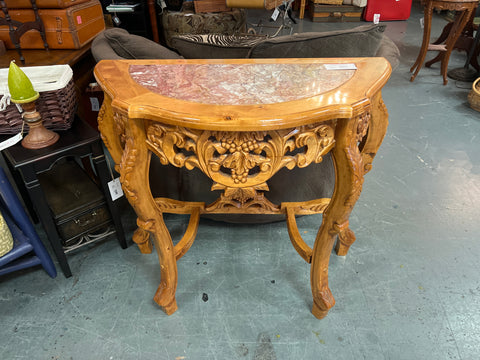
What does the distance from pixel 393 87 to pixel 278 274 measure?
2.64m

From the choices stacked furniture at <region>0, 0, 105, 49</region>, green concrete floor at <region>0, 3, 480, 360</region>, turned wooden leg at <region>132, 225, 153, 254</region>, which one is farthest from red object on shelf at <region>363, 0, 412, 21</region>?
turned wooden leg at <region>132, 225, 153, 254</region>

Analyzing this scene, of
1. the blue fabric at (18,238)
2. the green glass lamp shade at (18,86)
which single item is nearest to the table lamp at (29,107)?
the green glass lamp shade at (18,86)

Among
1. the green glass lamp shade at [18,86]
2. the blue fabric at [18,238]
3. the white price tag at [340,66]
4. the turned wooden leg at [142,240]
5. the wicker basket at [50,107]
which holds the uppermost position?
the white price tag at [340,66]

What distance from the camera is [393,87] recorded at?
3.34 meters

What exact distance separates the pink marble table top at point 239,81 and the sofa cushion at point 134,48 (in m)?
0.23

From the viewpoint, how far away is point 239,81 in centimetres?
109

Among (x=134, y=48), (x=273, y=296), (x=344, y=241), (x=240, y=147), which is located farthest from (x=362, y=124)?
(x=134, y=48)

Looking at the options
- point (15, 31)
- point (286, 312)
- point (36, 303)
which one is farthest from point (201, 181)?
point (15, 31)

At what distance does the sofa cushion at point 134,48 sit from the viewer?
141 centimetres

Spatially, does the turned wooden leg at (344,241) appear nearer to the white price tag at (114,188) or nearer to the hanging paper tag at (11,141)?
the white price tag at (114,188)

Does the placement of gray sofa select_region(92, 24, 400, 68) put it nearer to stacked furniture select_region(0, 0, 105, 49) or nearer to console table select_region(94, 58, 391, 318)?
console table select_region(94, 58, 391, 318)

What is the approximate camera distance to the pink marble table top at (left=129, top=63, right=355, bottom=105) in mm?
984

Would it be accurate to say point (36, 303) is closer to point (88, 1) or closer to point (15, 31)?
point (15, 31)

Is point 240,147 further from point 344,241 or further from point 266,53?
point 344,241
